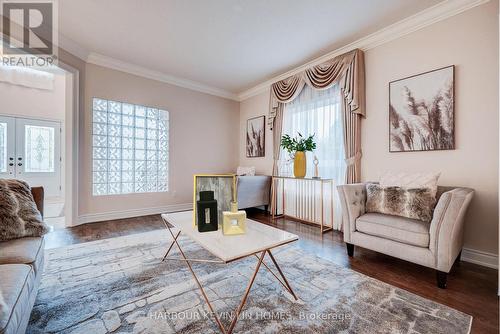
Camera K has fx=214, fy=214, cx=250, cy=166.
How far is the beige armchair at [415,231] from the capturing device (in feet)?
5.40

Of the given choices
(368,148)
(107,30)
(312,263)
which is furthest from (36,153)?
(368,148)

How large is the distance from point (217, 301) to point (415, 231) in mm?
1699

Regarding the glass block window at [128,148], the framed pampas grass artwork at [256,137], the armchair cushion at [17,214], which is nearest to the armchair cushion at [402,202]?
the framed pampas grass artwork at [256,137]

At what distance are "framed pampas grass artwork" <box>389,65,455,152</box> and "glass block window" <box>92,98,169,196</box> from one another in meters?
3.82

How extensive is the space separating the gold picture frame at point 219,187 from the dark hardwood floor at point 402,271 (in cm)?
131

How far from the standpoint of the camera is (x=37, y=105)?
5.02m

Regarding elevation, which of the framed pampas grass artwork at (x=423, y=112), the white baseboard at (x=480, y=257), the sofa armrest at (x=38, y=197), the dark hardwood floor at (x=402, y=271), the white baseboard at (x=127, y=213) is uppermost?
the framed pampas grass artwork at (x=423, y=112)

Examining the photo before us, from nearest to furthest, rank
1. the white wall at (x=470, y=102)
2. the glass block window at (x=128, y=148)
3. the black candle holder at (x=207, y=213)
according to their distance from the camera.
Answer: the black candle holder at (x=207, y=213), the white wall at (x=470, y=102), the glass block window at (x=128, y=148)

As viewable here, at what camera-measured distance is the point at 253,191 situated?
3.97 metres

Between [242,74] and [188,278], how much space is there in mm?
3580

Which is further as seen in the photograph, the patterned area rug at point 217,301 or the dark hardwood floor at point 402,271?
the dark hardwood floor at point 402,271

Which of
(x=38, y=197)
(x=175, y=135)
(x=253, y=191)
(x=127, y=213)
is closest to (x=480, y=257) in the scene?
(x=253, y=191)

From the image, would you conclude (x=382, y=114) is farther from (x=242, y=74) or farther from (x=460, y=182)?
(x=242, y=74)

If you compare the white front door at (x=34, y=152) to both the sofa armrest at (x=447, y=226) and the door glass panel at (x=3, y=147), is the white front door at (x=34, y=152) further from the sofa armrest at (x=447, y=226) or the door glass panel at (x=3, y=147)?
the sofa armrest at (x=447, y=226)
